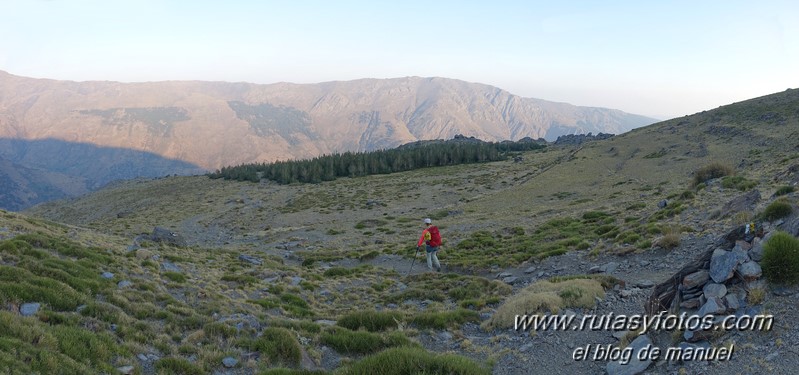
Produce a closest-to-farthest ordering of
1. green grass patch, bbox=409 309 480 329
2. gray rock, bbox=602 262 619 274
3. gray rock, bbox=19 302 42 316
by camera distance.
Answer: gray rock, bbox=19 302 42 316 < green grass patch, bbox=409 309 480 329 < gray rock, bbox=602 262 619 274

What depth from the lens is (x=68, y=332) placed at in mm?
8906

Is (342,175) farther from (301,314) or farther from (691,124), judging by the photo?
(301,314)

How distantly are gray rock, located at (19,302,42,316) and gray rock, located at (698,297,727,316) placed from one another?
14710 millimetres

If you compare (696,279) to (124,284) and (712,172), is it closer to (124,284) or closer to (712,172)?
(124,284)

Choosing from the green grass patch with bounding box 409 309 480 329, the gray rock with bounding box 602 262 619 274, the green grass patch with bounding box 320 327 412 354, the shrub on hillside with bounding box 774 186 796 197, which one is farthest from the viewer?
the shrub on hillside with bounding box 774 186 796 197

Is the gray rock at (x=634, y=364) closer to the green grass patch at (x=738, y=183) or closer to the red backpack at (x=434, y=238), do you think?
the red backpack at (x=434, y=238)

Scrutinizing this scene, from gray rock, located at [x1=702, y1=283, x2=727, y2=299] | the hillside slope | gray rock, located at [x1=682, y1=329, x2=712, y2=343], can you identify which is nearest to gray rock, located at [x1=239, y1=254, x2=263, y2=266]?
the hillside slope

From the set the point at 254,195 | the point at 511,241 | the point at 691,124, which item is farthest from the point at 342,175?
the point at 511,241

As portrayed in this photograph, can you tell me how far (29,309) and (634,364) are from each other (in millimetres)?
13281

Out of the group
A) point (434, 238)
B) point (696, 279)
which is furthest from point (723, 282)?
point (434, 238)

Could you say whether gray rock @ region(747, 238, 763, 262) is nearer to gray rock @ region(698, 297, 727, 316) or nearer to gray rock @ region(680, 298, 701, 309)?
gray rock @ region(698, 297, 727, 316)

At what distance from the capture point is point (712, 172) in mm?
34531

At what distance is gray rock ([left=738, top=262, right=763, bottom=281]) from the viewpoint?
30.6 ft

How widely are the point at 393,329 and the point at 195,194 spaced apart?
103m
